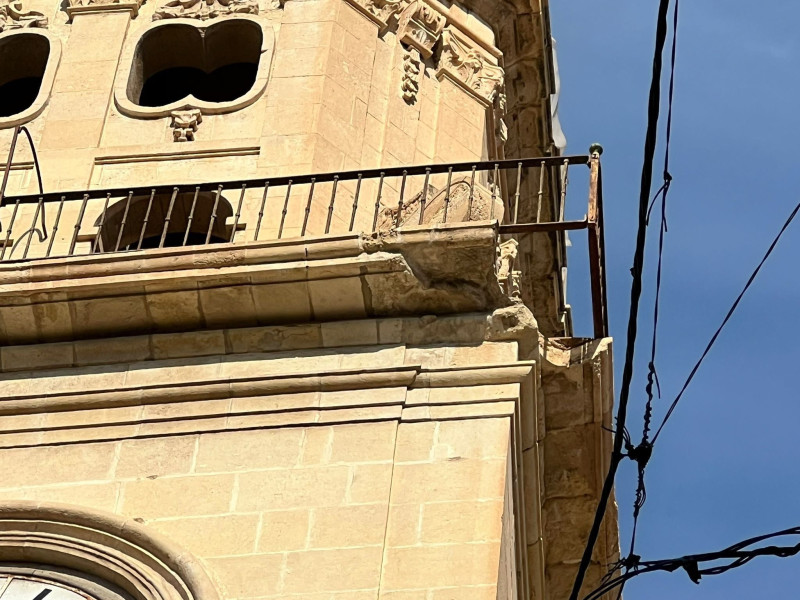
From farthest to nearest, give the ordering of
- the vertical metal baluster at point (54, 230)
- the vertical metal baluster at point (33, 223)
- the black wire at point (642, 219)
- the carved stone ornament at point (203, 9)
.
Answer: the carved stone ornament at point (203, 9) → the vertical metal baluster at point (33, 223) → the vertical metal baluster at point (54, 230) → the black wire at point (642, 219)

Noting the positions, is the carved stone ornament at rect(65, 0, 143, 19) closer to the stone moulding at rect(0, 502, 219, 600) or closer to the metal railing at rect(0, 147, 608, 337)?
the metal railing at rect(0, 147, 608, 337)

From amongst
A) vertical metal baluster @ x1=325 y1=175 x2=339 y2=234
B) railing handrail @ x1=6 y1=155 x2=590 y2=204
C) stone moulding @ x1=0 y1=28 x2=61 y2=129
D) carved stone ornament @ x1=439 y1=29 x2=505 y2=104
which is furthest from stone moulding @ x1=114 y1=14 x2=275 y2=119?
vertical metal baluster @ x1=325 y1=175 x2=339 y2=234

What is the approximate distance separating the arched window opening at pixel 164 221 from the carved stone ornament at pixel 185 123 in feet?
2.37

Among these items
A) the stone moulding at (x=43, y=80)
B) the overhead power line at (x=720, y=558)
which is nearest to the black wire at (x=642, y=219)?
the overhead power line at (x=720, y=558)

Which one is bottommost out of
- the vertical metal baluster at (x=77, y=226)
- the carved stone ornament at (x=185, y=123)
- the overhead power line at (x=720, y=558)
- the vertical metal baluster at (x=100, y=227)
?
the overhead power line at (x=720, y=558)

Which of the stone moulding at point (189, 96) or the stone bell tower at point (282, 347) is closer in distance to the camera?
the stone bell tower at point (282, 347)

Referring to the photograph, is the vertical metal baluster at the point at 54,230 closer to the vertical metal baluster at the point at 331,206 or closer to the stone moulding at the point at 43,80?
the vertical metal baluster at the point at 331,206

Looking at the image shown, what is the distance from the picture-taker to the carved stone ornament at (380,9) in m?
19.4

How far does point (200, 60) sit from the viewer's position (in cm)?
1950

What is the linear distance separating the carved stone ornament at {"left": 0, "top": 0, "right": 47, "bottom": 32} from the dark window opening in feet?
0.40

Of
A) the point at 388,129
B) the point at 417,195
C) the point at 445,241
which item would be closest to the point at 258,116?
the point at 388,129

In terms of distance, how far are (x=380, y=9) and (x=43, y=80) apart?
298cm

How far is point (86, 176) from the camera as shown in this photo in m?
17.6

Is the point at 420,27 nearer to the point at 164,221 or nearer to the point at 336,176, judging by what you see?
the point at 164,221
